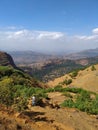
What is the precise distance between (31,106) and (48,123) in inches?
179

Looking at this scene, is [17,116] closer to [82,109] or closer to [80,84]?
[82,109]

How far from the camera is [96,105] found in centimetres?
2220

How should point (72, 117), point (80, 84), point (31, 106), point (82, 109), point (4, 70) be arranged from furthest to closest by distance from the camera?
point (80, 84), point (4, 70), point (82, 109), point (31, 106), point (72, 117)

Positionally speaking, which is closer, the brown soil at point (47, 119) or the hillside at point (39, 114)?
the brown soil at point (47, 119)

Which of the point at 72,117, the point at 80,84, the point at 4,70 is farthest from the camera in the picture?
the point at 80,84

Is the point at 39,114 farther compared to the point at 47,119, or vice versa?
the point at 39,114

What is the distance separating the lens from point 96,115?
19.9 metres

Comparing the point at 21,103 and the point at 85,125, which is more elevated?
the point at 21,103

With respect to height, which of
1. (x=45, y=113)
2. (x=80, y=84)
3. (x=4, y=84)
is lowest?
(x=80, y=84)

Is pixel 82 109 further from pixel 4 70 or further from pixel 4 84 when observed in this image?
pixel 4 70

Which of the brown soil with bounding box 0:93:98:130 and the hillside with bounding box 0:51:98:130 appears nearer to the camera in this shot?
the brown soil with bounding box 0:93:98:130

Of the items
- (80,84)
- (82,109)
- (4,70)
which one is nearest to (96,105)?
(82,109)

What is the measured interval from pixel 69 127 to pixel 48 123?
4.28 ft

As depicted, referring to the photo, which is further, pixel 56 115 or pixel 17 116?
pixel 56 115
